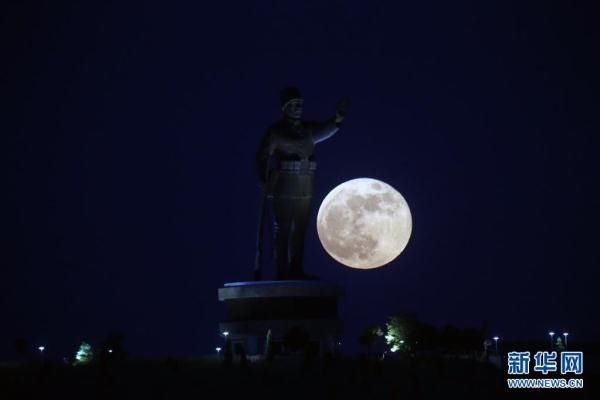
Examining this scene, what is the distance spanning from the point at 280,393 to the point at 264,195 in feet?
35.1

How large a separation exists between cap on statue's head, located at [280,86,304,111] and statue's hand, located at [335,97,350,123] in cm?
131

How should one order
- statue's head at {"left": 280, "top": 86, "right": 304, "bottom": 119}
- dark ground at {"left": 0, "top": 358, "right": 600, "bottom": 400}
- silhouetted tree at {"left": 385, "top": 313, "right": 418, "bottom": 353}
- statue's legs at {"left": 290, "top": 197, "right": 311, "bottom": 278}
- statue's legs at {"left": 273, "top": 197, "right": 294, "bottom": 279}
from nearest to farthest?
dark ground at {"left": 0, "top": 358, "right": 600, "bottom": 400}
statue's head at {"left": 280, "top": 86, "right": 304, "bottom": 119}
statue's legs at {"left": 273, "top": 197, "right": 294, "bottom": 279}
statue's legs at {"left": 290, "top": 197, "right": 311, "bottom": 278}
silhouetted tree at {"left": 385, "top": 313, "right": 418, "bottom": 353}

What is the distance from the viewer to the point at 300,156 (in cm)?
2961

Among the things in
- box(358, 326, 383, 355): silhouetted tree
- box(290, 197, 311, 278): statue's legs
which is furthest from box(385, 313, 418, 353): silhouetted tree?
box(290, 197, 311, 278): statue's legs

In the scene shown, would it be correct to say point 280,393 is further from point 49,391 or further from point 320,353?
point 320,353

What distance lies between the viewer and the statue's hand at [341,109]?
30062mm

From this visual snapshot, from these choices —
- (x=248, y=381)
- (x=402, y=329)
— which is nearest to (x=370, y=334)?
(x=402, y=329)

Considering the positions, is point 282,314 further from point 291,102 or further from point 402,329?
point 402,329

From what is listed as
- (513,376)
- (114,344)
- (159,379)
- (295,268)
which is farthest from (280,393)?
(114,344)

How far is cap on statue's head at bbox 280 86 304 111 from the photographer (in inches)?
1155

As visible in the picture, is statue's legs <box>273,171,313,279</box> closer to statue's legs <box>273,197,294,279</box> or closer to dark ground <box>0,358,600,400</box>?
statue's legs <box>273,197,294,279</box>

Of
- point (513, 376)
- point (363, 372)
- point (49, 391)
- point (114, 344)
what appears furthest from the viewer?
point (114, 344)

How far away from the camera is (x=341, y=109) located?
1184 inches

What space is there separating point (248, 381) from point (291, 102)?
1095cm
